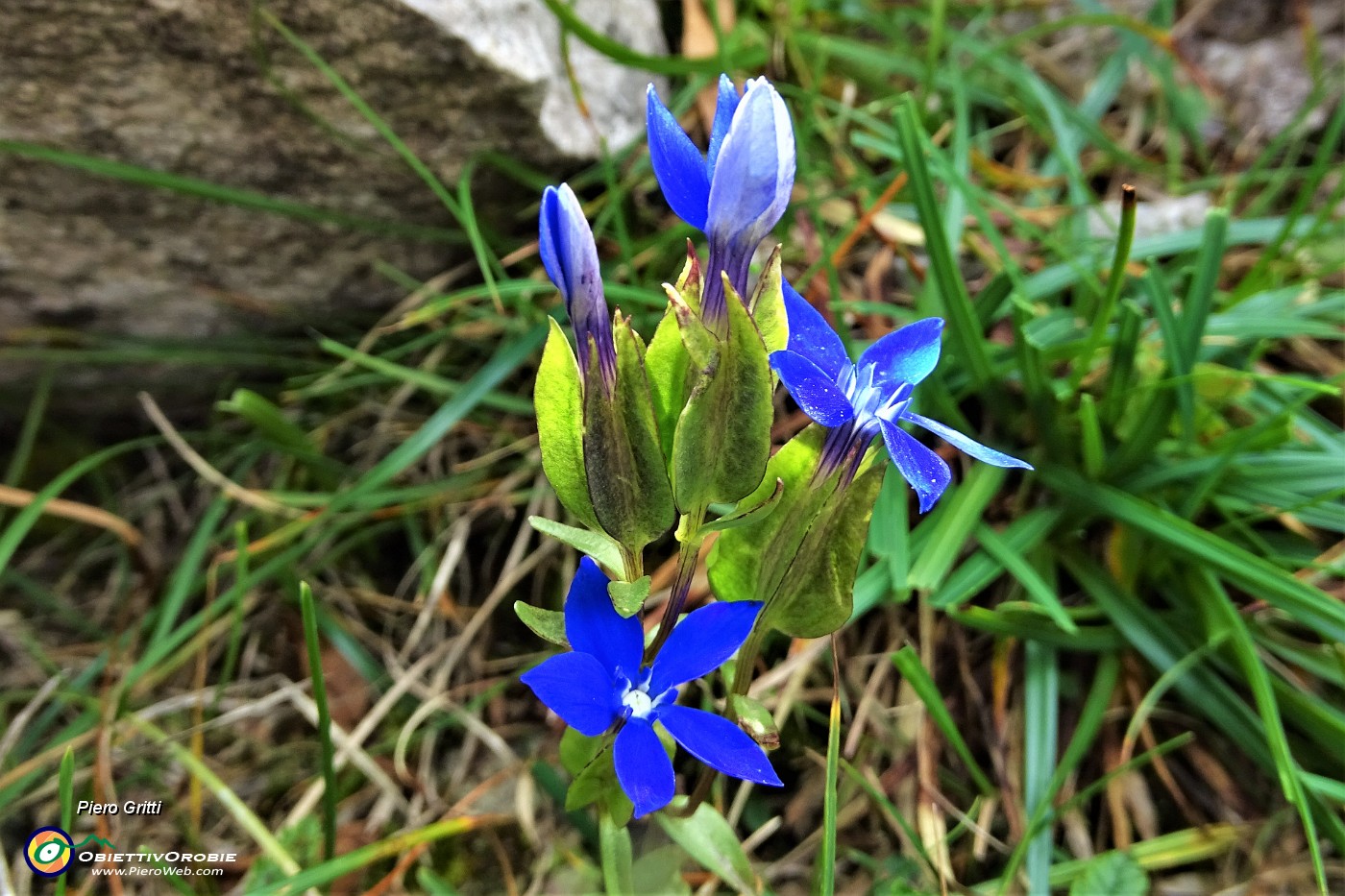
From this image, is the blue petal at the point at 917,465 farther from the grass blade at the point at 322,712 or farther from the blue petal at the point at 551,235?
the grass blade at the point at 322,712

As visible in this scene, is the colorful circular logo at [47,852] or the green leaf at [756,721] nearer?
the green leaf at [756,721]

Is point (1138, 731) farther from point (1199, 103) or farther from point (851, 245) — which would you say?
point (1199, 103)

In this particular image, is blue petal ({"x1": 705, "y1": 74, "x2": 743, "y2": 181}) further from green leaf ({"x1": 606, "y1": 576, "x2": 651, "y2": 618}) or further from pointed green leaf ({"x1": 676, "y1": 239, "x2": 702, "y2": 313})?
green leaf ({"x1": 606, "y1": 576, "x2": 651, "y2": 618})

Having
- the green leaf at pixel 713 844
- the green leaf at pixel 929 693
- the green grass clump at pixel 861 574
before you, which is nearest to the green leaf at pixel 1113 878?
the green grass clump at pixel 861 574

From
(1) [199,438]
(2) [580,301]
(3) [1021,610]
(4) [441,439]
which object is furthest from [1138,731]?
(1) [199,438]

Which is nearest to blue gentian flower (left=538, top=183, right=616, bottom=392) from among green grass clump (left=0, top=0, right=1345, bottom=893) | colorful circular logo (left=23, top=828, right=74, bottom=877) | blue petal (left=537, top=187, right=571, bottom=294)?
blue petal (left=537, top=187, right=571, bottom=294)

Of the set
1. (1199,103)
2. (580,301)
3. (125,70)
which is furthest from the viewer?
(1199,103)
